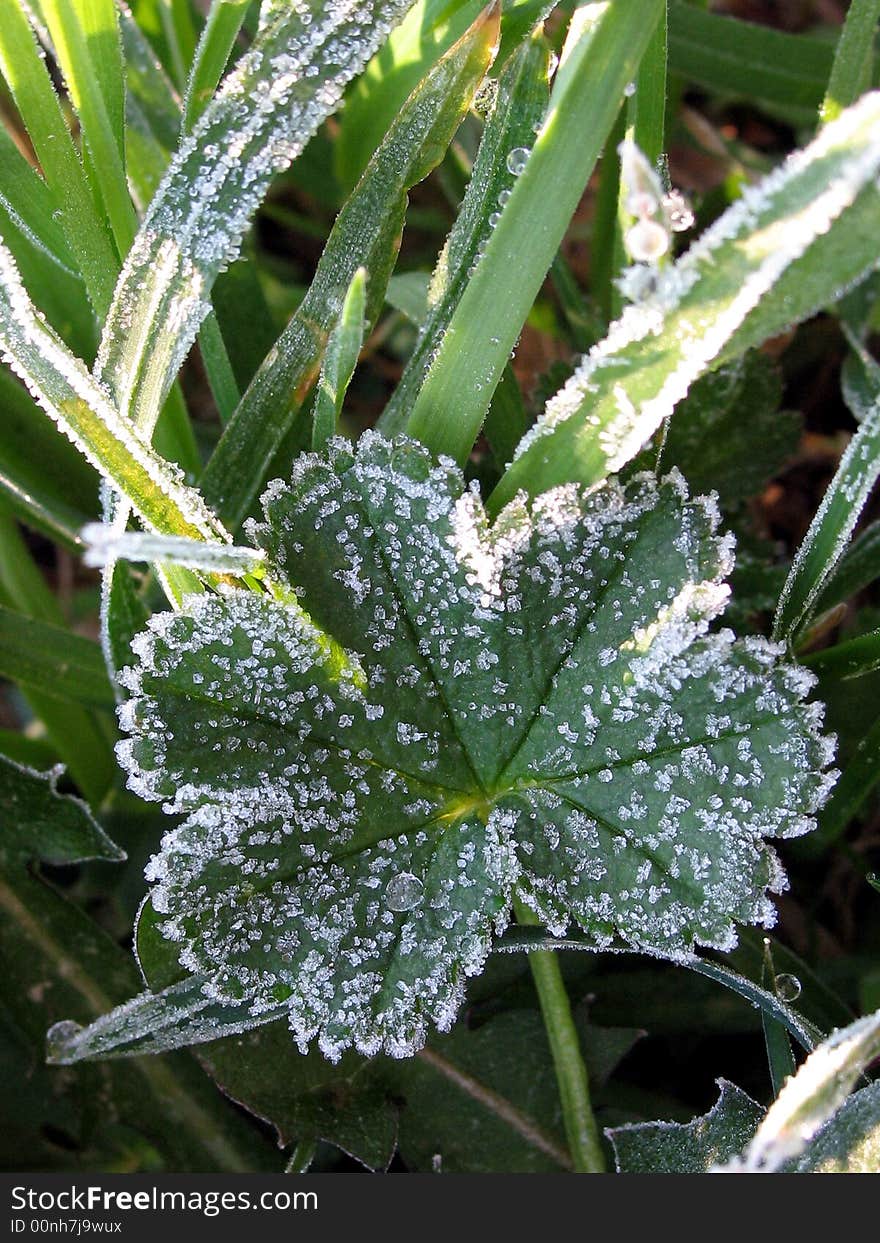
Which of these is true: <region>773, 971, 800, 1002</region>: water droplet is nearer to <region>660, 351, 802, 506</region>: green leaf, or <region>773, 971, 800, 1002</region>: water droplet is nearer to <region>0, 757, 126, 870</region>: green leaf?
<region>660, 351, 802, 506</region>: green leaf

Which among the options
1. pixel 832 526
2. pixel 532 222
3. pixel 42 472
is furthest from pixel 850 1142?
pixel 42 472

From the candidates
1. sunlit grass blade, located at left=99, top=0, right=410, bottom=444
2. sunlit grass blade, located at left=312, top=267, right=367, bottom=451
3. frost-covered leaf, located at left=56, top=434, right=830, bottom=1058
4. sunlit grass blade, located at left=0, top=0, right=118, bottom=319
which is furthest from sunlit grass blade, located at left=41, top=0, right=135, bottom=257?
frost-covered leaf, located at left=56, top=434, right=830, bottom=1058

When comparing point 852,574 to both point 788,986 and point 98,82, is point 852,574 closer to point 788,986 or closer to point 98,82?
point 788,986

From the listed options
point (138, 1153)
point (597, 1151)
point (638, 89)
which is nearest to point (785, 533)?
point (638, 89)

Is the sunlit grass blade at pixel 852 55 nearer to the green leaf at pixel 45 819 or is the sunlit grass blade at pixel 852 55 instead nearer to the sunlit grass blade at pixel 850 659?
the sunlit grass blade at pixel 850 659

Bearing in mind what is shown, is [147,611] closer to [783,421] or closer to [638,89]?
[638,89]

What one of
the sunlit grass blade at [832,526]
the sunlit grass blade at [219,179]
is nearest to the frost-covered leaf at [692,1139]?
the sunlit grass blade at [832,526]
